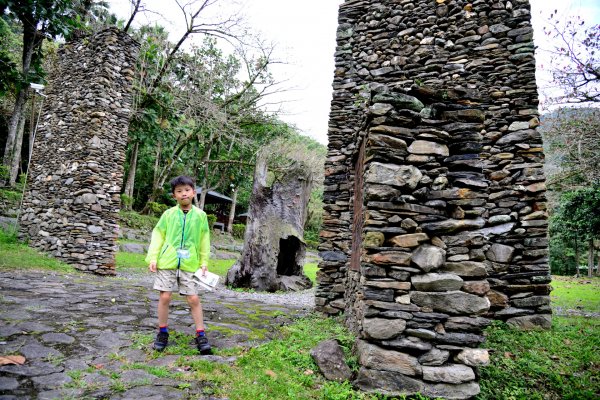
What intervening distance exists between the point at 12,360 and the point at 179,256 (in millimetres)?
1425

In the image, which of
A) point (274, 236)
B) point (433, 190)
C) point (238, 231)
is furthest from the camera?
point (238, 231)

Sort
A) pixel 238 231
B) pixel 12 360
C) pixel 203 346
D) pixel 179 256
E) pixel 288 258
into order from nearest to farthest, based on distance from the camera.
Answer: pixel 12 360 → pixel 203 346 → pixel 179 256 → pixel 288 258 → pixel 238 231

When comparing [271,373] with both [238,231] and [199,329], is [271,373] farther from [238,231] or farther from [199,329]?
[238,231]

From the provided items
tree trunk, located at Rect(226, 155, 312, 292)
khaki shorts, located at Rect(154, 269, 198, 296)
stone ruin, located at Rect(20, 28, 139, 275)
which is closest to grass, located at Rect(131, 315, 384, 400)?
khaki shorts, located at Rect(154, 269, 198, 296)

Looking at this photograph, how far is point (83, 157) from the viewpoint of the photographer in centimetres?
903

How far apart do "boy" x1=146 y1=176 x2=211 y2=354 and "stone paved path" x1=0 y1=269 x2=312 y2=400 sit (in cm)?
28

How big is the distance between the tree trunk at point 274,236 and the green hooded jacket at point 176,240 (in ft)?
17.5

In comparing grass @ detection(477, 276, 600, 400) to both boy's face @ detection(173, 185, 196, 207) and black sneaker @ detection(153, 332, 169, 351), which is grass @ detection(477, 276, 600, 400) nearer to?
black sneaker @ detection(153, 332, 169, 351)

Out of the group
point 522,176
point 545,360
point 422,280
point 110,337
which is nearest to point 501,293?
point 545,360

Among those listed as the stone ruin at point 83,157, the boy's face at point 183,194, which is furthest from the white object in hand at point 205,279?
the stone ruin at point 83,157

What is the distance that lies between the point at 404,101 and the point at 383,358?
2205mm

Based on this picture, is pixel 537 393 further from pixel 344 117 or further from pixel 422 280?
pixel 344 117

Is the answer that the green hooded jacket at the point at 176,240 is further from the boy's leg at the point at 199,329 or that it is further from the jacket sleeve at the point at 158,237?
the boy's leg at the point at 199,329

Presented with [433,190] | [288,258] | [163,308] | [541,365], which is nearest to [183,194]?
[163,308]
